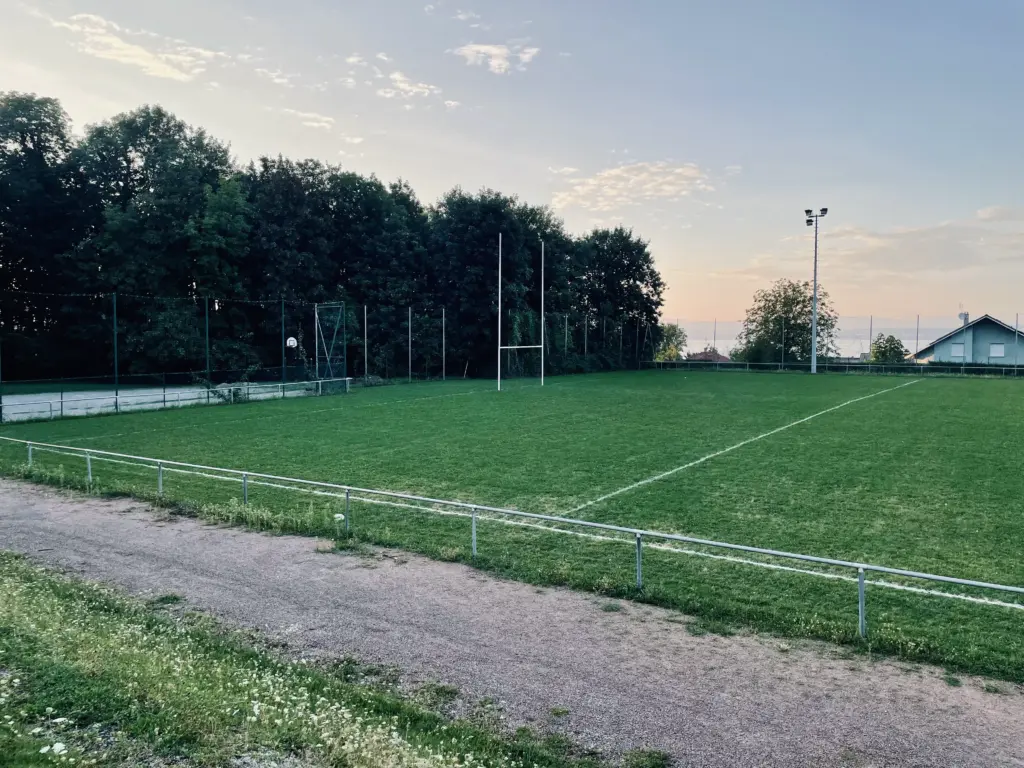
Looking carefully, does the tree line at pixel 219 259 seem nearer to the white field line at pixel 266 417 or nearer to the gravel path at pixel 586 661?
the white field line at pixel 266 417

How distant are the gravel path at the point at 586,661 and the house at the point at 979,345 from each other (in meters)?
61.0

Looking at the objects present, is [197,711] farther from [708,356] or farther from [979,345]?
[979,345]

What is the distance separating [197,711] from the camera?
16.5 feet

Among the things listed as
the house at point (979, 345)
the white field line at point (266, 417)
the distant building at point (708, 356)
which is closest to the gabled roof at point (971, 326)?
the house at point (979, 345)

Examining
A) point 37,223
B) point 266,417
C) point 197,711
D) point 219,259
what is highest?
point 37,223

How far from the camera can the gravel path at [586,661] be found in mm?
5059

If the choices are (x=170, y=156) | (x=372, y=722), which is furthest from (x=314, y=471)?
(x=170, y=156)

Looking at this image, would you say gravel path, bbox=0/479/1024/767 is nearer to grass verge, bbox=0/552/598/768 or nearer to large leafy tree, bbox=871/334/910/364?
grass verge, bbox=0/552/598/768

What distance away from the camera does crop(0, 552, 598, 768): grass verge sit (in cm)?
462

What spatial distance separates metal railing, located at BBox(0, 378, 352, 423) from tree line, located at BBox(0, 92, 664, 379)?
3987mm

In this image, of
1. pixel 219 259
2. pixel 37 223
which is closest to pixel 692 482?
pixel 219 259

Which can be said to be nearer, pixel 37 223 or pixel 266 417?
pixel 266 417

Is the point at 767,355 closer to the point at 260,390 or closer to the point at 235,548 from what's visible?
the point at 260,390

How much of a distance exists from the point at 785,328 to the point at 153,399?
51.8 meters
